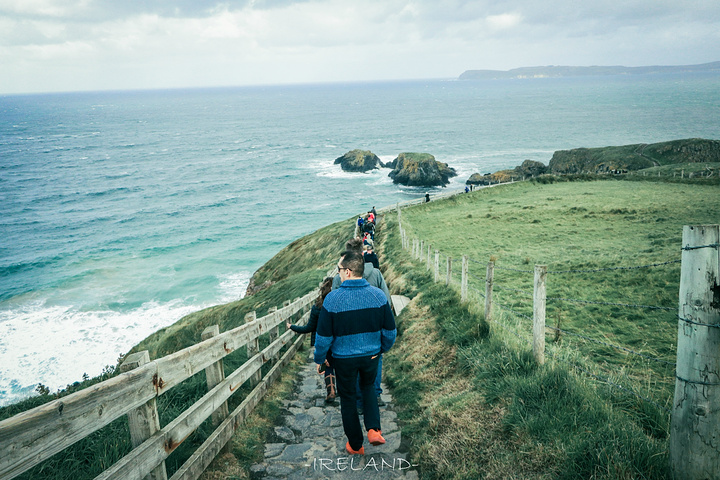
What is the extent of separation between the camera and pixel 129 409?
2.78 metres

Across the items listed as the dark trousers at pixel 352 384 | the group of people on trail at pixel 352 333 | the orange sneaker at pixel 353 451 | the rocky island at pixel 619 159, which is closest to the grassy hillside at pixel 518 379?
the orange sneaker at pixel 353 451

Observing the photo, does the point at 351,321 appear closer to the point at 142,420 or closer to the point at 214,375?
the point at 214,375

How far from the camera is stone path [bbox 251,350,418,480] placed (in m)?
4.23

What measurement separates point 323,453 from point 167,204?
2620 inches

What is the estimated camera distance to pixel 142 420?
2990 millimetres

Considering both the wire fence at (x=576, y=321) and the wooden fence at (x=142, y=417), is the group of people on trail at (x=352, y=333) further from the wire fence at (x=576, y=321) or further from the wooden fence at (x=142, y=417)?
the wire fence at (x=576, y=321)

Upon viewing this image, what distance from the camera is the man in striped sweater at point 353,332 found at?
13.9ft

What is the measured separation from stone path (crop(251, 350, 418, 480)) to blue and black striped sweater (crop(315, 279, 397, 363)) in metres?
1.11

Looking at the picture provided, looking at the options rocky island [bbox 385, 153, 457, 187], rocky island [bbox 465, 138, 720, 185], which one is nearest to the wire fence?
rocky island [bbox 465, 138, 720, 185]

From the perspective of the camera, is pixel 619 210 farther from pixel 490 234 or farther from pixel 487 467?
pixel 487 467

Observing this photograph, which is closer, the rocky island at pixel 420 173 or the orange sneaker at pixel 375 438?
the orange sneaker at pixel 375 438

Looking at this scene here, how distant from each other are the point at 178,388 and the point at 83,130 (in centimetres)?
19772

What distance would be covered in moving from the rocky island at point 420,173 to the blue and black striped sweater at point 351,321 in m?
65.7

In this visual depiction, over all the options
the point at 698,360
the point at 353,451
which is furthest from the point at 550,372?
→ the point at 353,451
